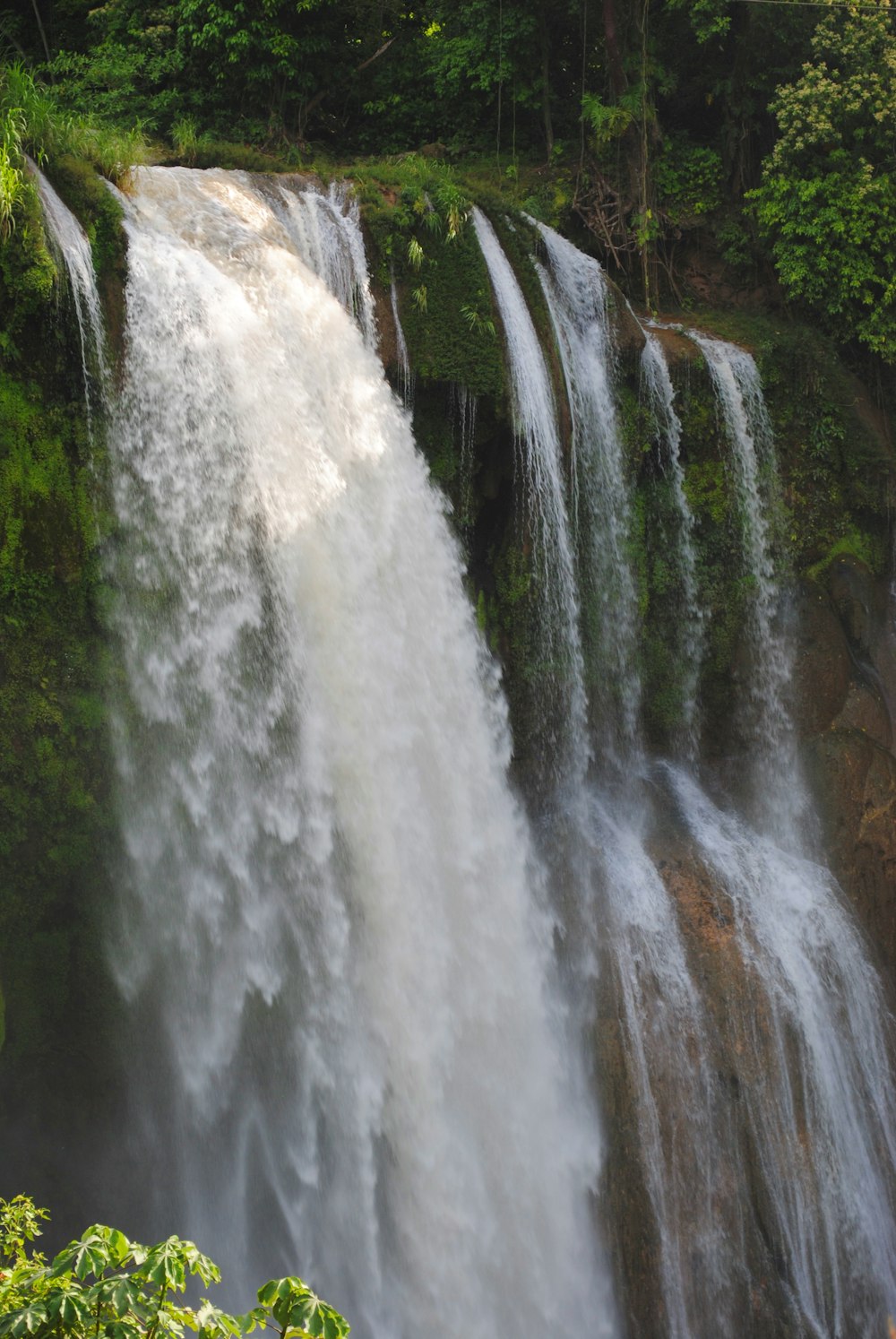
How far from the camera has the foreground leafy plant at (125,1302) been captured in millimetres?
3377

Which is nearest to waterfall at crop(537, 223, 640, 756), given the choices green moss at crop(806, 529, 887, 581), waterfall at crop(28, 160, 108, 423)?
green moss at crop(806, 529, 887, 581)

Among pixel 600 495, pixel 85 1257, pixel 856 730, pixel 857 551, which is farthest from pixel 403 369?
pixel 85 1257

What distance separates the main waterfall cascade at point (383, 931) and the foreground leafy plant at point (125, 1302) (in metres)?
5.07

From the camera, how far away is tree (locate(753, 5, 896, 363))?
14.3m

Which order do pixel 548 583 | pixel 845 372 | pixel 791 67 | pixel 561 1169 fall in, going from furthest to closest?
pixel 791 67 < pixel 845 372 < pixel 548 583 < pixel 561 1169

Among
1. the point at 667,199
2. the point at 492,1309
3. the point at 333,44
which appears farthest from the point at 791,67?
the point at 492,1309

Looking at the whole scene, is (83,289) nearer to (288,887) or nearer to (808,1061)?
(288,887)

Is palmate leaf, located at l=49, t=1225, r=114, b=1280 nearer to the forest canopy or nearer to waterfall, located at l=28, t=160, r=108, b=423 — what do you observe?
waterfall, located at l=28, t=160, r=108, b=423

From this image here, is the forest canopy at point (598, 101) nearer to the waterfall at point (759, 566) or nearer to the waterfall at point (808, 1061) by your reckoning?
the waterfall at point (759, 566)

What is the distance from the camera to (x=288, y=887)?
8.79 meters

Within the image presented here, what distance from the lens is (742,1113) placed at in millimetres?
10148

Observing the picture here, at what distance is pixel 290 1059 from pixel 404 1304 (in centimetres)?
204

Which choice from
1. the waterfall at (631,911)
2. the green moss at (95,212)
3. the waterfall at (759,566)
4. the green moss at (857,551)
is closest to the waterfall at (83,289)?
the green moss at (95,212)

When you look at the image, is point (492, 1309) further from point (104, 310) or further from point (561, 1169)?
point (104, 310)
